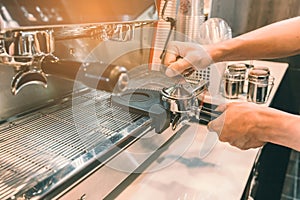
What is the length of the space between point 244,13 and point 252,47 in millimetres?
825

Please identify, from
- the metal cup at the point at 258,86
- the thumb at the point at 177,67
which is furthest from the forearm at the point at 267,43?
the thumb at the point at 177,67

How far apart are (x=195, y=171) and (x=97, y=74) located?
17.3 inches

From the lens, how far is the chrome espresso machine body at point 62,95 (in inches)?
19.4

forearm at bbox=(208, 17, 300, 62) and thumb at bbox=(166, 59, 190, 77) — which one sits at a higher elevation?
forearm at bbox=(208, 17, 300, 62)

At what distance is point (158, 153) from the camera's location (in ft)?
2.83

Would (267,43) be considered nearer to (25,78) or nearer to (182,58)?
(182,58)

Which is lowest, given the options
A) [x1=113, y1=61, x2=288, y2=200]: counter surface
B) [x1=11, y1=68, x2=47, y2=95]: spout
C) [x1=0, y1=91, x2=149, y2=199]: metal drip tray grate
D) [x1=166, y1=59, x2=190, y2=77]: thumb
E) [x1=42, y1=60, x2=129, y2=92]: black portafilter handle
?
[x1=113, y1=61, x2=288, y2=200]: counter surface

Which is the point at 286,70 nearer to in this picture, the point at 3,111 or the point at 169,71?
the point at 169,71

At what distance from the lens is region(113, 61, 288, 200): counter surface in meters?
0.72

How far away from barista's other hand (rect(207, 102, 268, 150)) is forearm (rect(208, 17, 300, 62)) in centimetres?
28

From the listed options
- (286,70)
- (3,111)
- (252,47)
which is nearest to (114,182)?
(3,111)

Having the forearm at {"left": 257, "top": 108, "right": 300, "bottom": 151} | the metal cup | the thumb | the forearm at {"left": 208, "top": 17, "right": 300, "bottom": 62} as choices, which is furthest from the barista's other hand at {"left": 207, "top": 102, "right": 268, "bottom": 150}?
the metal cup

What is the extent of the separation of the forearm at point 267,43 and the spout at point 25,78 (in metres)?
0.57

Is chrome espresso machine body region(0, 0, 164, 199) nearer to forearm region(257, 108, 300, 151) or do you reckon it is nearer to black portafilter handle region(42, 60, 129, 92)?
black portafilter handle region(42, 60, 129, 92)
